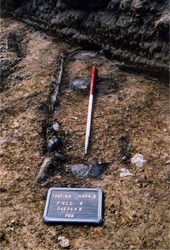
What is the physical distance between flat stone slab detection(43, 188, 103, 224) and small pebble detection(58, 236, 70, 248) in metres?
0.11

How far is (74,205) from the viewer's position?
236 centimetres

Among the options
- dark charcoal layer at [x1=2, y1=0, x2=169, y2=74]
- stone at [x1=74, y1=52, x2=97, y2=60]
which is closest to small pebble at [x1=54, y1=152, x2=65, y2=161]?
dark charcoal layer at [x1=2, y1=0, x2=169, y2=74]

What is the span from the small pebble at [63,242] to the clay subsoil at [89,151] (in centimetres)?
2

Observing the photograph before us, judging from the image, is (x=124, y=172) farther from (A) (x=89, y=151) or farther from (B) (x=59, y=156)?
(B) (x=59, y=156)

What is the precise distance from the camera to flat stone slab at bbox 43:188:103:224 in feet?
7.50

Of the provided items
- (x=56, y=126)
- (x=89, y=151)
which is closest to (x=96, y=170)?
(x=89, y=151)

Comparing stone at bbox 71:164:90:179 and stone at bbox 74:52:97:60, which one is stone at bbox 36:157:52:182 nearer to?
stone at bbox 71:164:90:179

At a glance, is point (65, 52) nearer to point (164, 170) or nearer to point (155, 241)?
point (164, 170)

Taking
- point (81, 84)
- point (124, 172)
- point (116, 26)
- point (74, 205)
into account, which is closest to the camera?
point (74, 205)

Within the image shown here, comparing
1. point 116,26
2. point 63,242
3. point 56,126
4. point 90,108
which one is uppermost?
point 116,26

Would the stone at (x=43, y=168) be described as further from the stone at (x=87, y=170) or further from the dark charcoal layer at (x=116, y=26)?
the dark charcoal layer at (x=116, y=26)

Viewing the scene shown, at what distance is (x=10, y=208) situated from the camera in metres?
2.43

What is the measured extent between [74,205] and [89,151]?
22.2 inches

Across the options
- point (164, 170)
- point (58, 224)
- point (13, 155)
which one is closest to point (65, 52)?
point (13, 155)
